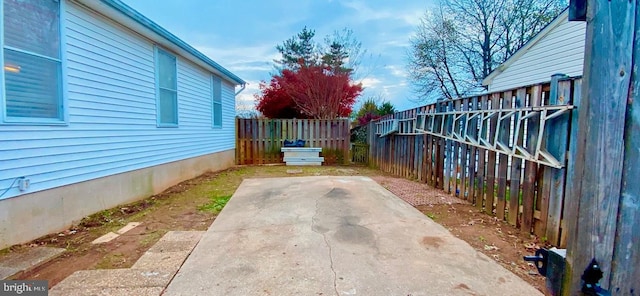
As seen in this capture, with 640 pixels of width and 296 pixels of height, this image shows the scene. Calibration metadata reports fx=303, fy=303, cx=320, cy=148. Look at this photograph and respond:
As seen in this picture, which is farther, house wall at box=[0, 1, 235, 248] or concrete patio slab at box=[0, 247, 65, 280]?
house wall at box=[0, 1, 235, 248]

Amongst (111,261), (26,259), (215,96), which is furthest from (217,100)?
(111,261)

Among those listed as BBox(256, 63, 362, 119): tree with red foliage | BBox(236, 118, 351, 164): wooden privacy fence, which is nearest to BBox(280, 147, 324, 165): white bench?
BBox(236, 118, 351, 164): wooden privacy fence

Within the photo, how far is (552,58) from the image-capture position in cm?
806

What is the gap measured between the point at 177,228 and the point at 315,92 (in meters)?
10.9

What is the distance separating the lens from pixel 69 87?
3.77m

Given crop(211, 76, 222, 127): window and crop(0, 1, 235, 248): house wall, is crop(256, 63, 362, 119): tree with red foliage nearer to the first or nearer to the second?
crop(211, 76, 222, 127): window

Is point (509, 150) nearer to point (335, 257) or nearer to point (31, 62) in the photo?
point (335, 257)

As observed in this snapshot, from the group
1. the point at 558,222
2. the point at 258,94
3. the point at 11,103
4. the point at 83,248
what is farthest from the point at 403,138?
the point at 258,94

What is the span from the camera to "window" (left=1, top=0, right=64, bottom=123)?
306 cm

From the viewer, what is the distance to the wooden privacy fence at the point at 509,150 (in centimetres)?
287

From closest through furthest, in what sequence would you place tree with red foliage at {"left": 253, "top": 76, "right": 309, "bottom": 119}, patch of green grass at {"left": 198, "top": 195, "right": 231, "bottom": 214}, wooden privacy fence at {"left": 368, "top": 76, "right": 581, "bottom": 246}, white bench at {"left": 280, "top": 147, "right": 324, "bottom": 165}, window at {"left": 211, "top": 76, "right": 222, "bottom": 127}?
wooden privacy fence at {"left": 368, "top": 76, "right": 581, "bottom": 246} → patch of green grass at {"left": 198, "top": 195, "right": 231, "bottom": 214} → window at {"left": 211, "top": 76, "right": 222, "bottom": 127} → white bench at {"left": 280, "top": 147, "right": 324, "bottom": 165} → tree with red foliage at {"left": 253, "top": 76, "right": 309, "bottom": 119}

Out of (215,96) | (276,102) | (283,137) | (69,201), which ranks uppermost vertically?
(276,102)

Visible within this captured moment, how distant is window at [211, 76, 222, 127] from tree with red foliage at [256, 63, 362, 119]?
4814 millimetres

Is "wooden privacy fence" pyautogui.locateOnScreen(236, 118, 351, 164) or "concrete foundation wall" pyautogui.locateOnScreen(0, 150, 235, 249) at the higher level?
"wooden privacy fence" pyautogui.locateOnScreen(236, 118, 351, 164)
